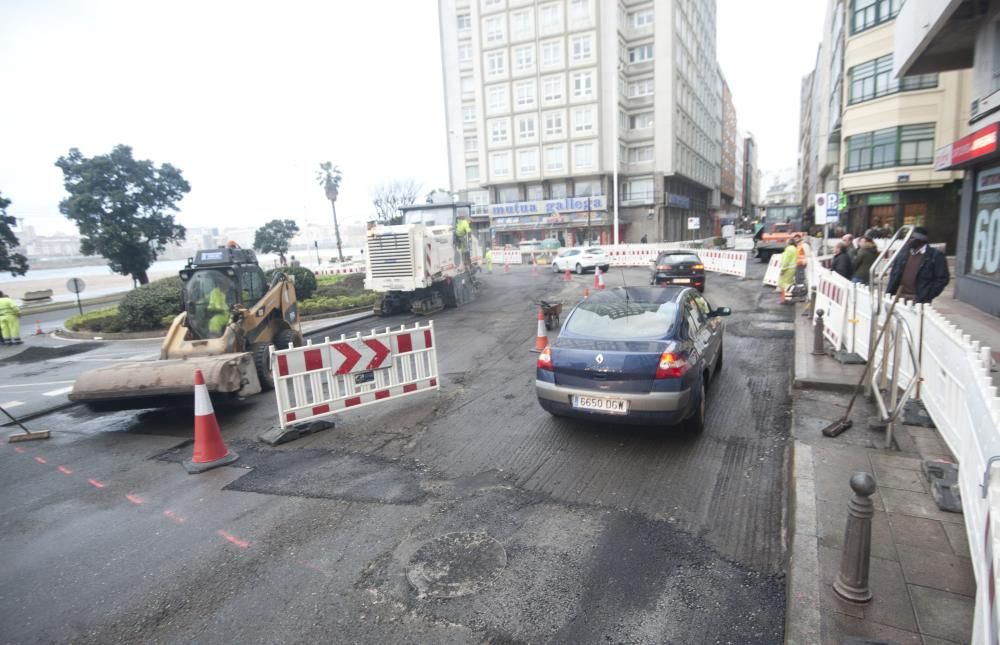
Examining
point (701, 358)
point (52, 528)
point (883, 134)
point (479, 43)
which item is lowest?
point (52, 528)

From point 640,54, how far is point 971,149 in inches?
1790

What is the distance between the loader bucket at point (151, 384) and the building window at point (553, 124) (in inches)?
1848

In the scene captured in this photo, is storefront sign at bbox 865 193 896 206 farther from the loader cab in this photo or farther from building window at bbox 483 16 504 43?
building window at bbox 483 16 504 43

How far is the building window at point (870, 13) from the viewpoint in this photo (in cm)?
2586

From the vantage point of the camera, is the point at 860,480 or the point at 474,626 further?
the point at 474,626

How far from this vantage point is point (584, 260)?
90.1 feet

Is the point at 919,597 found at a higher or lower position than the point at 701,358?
lower

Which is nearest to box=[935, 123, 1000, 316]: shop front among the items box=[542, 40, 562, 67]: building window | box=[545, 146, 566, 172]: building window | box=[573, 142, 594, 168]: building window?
box=[573, 142, 594, 168]: building window

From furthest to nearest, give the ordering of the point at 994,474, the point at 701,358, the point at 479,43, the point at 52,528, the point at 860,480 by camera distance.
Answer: the point at 479,43 → the point at 701,358 → the point at 52,528 → the point at 860,480 → the point at 994,474

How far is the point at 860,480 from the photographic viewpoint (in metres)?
2.86

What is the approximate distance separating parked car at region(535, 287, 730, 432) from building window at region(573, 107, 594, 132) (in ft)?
149

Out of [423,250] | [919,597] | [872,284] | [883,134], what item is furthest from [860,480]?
[883,134]

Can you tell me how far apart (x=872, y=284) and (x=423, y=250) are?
1191cm

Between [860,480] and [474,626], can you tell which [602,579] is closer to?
[474,626]
